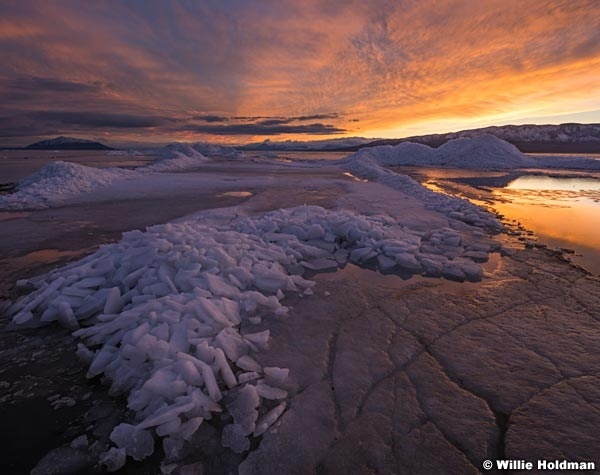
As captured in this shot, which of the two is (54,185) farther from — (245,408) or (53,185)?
(245,408)

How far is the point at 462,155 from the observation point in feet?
111

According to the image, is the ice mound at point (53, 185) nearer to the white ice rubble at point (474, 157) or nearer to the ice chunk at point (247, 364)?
the ice chunk at point (247, 364)

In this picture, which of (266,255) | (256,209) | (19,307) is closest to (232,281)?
(266,255)

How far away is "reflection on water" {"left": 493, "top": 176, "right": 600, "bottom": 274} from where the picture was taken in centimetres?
497

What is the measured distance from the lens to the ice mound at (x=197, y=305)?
1.78 meters

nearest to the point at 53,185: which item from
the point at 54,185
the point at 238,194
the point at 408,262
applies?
the point at 54,185

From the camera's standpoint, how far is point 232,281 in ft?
10.7

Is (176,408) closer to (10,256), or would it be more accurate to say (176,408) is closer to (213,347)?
(213,347)

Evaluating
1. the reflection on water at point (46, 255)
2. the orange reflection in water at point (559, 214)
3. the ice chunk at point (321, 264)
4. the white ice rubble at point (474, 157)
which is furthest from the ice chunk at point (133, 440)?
the white ice rubble at point (474, 157)

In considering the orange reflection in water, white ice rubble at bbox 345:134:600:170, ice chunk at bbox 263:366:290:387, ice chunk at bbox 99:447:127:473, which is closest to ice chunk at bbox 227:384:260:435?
ice chunk at bbox 263:366:290:387

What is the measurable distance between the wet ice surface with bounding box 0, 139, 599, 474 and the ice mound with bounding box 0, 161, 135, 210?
22.1 feet

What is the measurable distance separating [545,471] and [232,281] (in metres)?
2.62

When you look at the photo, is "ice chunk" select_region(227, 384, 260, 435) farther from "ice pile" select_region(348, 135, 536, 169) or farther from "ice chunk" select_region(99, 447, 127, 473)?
"ice pile" select_region(348, 135, 536, 169)

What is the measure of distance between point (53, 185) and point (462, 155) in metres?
34.9
